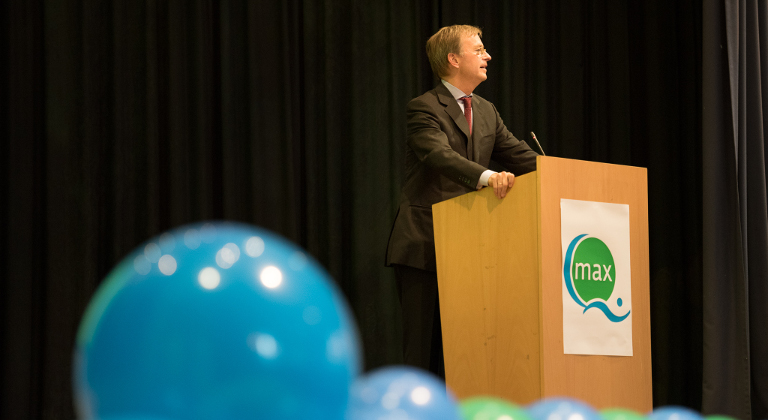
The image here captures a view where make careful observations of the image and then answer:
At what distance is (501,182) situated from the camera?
7.38 ft

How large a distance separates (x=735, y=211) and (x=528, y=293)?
1883 mm

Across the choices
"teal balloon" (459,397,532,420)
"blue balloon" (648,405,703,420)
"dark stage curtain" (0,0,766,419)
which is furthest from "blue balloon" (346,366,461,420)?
"dark stage curtain" (0,0,766,419)

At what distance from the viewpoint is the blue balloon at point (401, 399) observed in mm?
1099

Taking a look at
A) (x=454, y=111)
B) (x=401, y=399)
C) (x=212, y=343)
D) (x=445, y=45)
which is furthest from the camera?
(x=445, y=45)

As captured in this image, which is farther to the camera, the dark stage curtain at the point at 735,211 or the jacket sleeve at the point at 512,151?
the dark stage curtain at the point at 735,211

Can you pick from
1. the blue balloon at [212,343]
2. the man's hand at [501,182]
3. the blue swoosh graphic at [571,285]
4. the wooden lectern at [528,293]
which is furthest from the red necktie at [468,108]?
the blue balloon at [212,343]

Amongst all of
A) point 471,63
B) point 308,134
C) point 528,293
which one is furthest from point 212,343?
point 308,134

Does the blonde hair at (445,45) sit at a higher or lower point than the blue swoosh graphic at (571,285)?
higher

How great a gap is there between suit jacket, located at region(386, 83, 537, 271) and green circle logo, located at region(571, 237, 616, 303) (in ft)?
1.62

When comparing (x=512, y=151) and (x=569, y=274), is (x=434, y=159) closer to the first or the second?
(x=512, y=151)

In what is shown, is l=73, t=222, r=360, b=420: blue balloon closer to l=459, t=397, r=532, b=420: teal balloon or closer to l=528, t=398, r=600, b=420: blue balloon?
l=459, t=397, r=532, b=420: teal balloon

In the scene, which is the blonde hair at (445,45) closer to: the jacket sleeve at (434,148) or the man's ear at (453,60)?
the man's ear at (453,60)

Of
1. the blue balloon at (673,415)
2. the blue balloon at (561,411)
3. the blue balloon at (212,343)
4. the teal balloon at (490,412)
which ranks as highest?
the blue balloon at (212,343)

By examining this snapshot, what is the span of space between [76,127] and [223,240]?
2.55m
